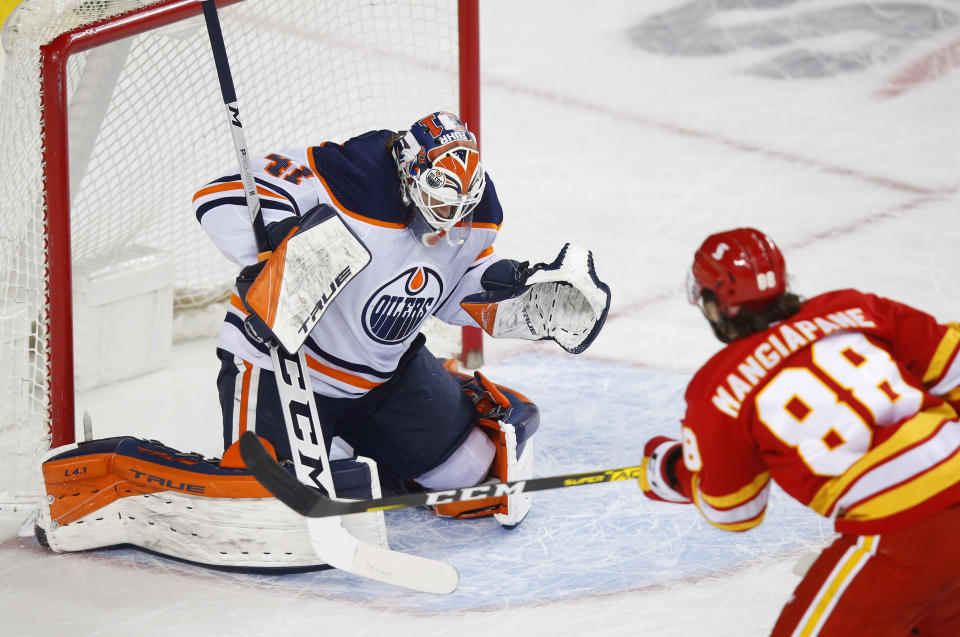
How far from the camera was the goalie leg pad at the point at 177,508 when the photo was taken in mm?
2738

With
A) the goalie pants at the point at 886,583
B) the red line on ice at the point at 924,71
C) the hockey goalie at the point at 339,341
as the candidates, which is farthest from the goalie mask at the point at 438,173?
Answer: the red line on ice at the point at 924,71

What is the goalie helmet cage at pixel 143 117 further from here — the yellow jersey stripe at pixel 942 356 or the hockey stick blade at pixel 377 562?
the yellow jersey stripe at pixel 942 356

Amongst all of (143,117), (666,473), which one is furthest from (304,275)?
(143,117)

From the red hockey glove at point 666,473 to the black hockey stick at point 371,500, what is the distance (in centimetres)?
9

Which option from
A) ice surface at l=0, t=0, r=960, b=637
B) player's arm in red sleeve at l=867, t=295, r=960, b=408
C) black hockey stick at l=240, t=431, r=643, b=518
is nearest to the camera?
player's arm in red sleeve at l=867, t=295, r=960, b=408

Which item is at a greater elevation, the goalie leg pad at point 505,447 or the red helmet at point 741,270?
the red helmet at point 741,270

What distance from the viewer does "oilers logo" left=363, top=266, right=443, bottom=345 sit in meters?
2.79

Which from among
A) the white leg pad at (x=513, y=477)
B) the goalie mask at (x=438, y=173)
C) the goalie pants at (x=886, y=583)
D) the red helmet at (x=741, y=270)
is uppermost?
the goalie mask at (x=438, y=173)

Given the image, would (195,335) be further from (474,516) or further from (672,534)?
(672,534)

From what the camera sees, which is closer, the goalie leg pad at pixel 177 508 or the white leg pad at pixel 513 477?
the goalie leg pad at pixel 177 508

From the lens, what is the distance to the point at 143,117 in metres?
3.31

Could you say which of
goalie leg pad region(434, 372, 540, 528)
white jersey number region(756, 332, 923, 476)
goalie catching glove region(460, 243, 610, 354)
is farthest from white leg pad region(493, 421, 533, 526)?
white jersey number region(756, 332, 923, 476)

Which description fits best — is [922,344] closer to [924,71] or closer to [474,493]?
[474,493]

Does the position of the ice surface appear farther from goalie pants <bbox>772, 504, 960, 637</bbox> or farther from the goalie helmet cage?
goalie pants <bbox>772, 504, 960, 637</bbox>
